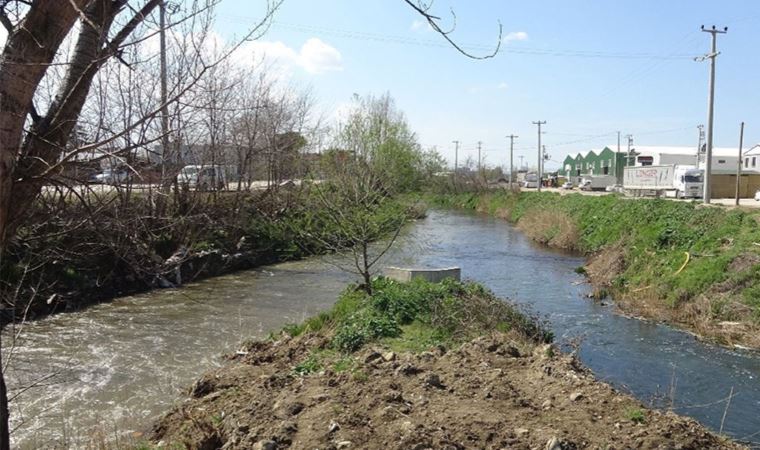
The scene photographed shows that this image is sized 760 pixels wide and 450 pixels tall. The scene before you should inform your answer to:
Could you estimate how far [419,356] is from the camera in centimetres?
897

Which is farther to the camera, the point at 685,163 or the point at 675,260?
the point at 685,163

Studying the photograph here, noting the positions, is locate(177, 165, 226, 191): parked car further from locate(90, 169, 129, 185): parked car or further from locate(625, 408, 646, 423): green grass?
locate(625, 408, 646, 423): green grass

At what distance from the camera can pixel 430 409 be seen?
6641mm

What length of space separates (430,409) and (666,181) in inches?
1594

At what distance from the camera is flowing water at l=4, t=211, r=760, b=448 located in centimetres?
914

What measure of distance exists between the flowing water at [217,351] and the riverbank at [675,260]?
87 cm

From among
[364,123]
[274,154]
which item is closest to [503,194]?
[364,123]

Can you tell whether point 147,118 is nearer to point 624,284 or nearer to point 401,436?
point 401,436

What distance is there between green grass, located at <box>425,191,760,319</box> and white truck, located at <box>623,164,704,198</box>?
778 centimetres

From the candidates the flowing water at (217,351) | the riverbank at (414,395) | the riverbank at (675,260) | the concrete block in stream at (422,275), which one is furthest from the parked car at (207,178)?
the riverbank at (675,260)

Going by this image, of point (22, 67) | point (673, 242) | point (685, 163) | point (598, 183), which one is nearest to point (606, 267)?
point (673, 242)

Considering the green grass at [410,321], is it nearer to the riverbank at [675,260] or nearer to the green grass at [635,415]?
the green grass at [635,415]

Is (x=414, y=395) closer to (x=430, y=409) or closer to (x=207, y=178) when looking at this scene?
(x=430, y=409)

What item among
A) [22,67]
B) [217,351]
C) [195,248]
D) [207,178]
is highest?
[22,67]
